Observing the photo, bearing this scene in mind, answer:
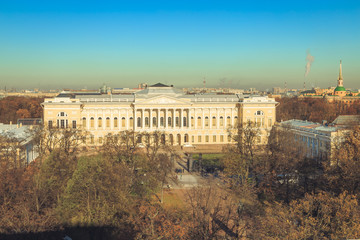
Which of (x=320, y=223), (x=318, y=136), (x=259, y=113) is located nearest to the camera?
(x=320, y=223)

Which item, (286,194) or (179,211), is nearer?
(179,211)

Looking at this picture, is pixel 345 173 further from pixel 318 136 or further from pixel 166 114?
pixel 166 114

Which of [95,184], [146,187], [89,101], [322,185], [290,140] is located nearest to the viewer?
[95,184]

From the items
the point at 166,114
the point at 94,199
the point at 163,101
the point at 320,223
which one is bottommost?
the point at 94,199

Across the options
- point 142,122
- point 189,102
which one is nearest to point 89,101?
point 142,122

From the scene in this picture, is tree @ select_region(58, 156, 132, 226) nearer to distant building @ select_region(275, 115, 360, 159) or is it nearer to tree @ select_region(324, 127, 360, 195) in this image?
tree @ select_region(324, 127, 360, 195)

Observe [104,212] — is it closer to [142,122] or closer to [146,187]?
[146,187]

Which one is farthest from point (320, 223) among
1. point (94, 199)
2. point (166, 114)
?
point (166, 114)

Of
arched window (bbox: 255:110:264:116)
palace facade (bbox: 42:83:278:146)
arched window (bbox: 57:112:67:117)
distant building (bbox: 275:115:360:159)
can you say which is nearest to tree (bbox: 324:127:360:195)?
distant building (bbox: 275:115:360:159)
